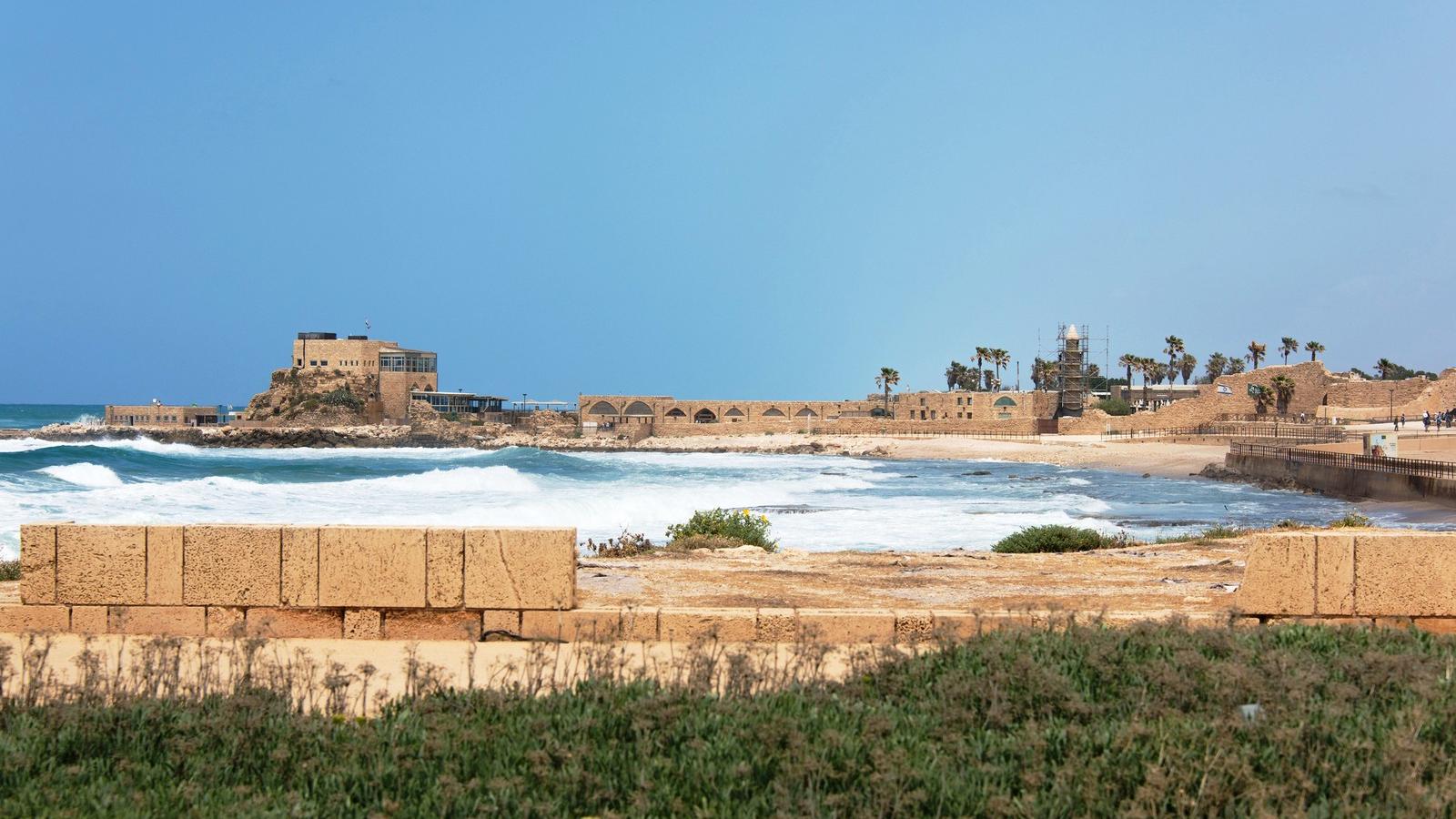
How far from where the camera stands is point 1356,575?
8180 mm

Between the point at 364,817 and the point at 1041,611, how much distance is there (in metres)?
6.18

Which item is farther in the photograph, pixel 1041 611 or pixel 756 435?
pixel 756 435

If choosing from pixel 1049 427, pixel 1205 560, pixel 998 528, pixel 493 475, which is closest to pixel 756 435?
pixel 1049 427

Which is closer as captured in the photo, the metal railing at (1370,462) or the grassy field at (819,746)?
the grassy field at (819,746)

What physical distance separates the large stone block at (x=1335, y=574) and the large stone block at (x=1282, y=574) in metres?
0.05

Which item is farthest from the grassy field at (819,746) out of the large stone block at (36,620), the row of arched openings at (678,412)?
the row of arched openings at (678,412)

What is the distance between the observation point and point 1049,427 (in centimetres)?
8631

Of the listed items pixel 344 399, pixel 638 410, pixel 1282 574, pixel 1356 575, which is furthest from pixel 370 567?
pixel 638 410

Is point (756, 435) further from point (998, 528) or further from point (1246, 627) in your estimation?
point (1246, 627)

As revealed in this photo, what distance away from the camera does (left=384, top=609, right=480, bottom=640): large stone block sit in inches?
327

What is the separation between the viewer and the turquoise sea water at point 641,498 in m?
24.8

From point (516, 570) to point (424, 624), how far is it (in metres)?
0.78

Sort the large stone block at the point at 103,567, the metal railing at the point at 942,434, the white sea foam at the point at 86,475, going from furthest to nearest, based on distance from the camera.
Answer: the metal railing at the point at 942,434 < the white sea foam at the point at 86,475 < the large stone block at the point at 103,567

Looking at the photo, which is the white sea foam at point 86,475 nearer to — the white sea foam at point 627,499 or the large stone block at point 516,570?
the white sea foam at point 627,499
